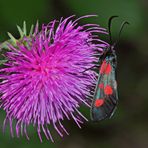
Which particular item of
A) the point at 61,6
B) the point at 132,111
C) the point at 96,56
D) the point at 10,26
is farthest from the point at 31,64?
the point at 132,111

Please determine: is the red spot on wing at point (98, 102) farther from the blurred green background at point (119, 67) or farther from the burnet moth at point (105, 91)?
the blurred green background at point (119, 67)

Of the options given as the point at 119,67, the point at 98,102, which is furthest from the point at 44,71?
the point at 119,67

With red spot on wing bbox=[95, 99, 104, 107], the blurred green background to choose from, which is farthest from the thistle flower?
the blurred green background

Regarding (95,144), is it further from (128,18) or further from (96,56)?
(96,56)

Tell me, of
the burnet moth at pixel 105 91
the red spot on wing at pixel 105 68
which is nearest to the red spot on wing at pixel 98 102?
the burnet moth at pixel 105 91

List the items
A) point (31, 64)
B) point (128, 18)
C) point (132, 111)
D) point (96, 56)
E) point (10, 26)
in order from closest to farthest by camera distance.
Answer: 1. point (31, 64)
2. point (96, 56)
3. point (10, 26)
4. point (128, 18)
5. point (132, 111)

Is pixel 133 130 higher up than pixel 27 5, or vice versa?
pixel 27 5

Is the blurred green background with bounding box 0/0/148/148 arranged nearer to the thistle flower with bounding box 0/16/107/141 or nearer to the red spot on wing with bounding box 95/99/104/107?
the thistle flower with bounding box 0/16/107/141

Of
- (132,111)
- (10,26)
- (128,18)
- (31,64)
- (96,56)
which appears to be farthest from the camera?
(132,111)
